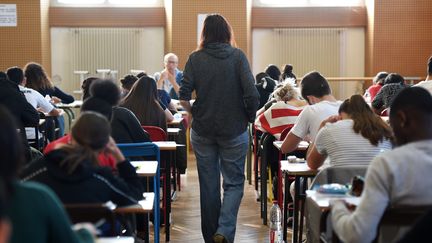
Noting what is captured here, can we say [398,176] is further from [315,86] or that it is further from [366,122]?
[315,86]

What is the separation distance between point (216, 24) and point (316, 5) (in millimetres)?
7993

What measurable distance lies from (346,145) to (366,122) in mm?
166

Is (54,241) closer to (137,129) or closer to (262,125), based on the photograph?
(137,129)

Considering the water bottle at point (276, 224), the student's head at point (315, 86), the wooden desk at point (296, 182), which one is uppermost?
the student's head at point (315, 86)

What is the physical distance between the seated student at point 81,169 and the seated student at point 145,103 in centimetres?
297

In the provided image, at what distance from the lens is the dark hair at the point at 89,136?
2.99 m

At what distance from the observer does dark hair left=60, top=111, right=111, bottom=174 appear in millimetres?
2992

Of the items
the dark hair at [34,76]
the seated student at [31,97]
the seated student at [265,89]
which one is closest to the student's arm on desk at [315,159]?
the seated student at [31,97]

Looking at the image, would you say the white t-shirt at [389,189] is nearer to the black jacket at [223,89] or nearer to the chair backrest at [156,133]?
the black jacket at [223,89]

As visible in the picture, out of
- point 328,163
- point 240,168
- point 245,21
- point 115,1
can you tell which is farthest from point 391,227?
point 115,1

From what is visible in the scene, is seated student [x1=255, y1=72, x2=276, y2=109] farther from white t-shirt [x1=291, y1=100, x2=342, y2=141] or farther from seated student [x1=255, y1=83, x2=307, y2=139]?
white t-shirt [x1=291, y1=100, x2=342, y2=141]

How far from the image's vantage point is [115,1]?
12594mm

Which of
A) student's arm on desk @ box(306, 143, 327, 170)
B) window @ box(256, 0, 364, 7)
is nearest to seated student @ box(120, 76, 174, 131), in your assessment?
student's arm on desk @ box(306, 143, 327, 170)

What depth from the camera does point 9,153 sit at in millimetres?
1615
